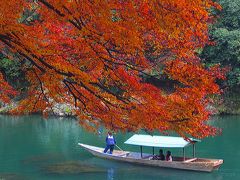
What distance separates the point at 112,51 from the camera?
25.0ft

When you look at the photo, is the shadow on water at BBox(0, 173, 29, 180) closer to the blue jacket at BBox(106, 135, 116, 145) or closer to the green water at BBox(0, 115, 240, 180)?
the green water at BBox(0, 115, 240, 180)

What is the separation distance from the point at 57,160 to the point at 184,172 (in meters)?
5.72

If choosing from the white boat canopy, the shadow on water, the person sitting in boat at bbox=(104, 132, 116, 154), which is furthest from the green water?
the white boat canopy

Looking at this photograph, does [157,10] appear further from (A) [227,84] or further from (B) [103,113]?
(A) [227,84]

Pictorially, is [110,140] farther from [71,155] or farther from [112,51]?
[112,51]

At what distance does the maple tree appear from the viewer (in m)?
5.93

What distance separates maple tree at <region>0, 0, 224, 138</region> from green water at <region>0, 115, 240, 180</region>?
8.09 metres

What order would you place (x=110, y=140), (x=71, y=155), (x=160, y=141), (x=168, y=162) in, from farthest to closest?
1. (x=71, y=155)
2. (x=110, y=140)
3. (x=160, y=141)
4. (x=168, y=162)

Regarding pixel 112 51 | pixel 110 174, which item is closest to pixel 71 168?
pixel 110 174

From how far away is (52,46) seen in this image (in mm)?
7551

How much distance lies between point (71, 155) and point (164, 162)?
16.1 ft

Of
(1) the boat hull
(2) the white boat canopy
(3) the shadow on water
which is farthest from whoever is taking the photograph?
(2) the white boat canopy

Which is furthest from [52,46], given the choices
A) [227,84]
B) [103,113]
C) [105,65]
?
[227,84]

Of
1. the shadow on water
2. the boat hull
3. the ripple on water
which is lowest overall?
the shadow on water
